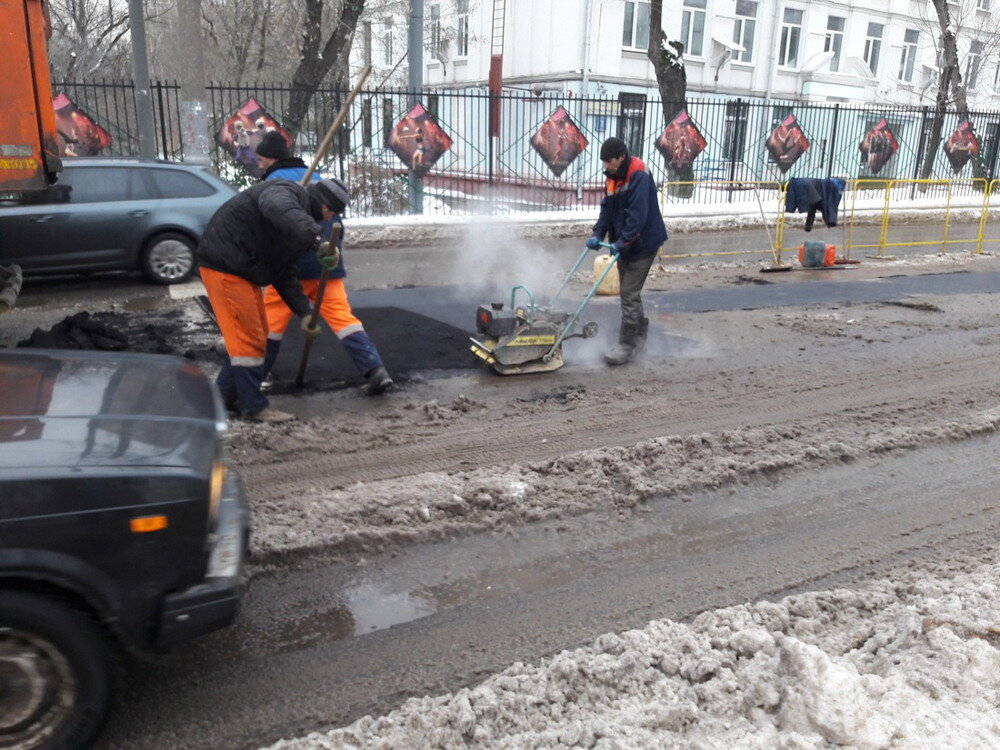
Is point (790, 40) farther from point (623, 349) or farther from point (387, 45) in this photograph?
point (623, 349)

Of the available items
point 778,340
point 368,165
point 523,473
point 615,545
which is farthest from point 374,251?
point 615,545

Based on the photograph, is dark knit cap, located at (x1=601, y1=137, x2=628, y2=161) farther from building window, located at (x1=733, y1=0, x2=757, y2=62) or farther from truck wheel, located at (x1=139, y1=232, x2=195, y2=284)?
building window, located at (x1=733, y1=0, x2=757, y2=62)

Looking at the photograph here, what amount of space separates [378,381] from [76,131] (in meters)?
11.3

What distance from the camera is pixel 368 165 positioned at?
58.1 feet

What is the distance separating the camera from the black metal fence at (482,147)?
16.7m

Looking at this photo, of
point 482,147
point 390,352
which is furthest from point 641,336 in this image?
point 482,147

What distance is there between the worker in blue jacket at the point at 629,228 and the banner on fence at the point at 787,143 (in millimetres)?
15804

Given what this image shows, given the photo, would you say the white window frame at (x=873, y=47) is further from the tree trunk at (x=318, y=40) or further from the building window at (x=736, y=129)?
the tree trunk at (x=318, y=40)

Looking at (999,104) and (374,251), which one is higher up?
(999,104)

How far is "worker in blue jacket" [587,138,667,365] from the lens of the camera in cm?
702

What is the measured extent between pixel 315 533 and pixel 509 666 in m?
1.36

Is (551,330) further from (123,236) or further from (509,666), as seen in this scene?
(123,236)

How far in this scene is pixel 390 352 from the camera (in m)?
7.38

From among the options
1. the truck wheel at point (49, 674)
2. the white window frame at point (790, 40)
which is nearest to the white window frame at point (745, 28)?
the white window frame at point (790, 40)
